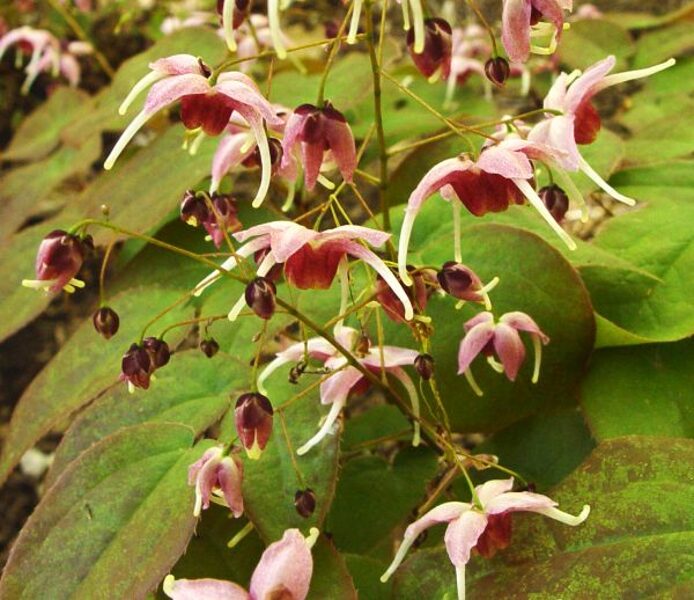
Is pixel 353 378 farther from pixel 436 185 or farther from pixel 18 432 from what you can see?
pixel 18 432

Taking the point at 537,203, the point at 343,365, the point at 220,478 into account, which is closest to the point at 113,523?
the point at 220,478

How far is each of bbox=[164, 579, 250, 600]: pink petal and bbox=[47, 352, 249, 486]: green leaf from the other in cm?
19

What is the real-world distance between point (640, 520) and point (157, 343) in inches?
15.4

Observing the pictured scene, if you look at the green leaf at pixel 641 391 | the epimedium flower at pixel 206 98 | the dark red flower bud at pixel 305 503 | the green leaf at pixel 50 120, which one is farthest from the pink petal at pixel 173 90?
the green leaf at pixel 50 120

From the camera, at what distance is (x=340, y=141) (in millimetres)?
684

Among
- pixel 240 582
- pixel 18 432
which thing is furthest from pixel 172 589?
pixel 18 432

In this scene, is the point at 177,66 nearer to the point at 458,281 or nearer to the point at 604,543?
the point at 458,281

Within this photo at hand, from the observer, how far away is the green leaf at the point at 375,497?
1.01 m

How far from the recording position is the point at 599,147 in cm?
112

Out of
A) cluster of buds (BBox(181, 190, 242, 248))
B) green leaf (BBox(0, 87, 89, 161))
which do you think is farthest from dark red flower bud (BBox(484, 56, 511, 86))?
green leaf (BBox(0, 87, 89, 161))

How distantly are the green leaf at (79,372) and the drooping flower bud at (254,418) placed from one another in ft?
0.92

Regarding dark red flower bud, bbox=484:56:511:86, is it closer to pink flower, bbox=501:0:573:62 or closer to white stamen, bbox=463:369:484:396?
pink flower, bbox=501:0:573:62

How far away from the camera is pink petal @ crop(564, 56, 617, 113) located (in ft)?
2.57

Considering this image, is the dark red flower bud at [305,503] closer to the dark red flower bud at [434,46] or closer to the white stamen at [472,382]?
the white stamen at [472,382]
